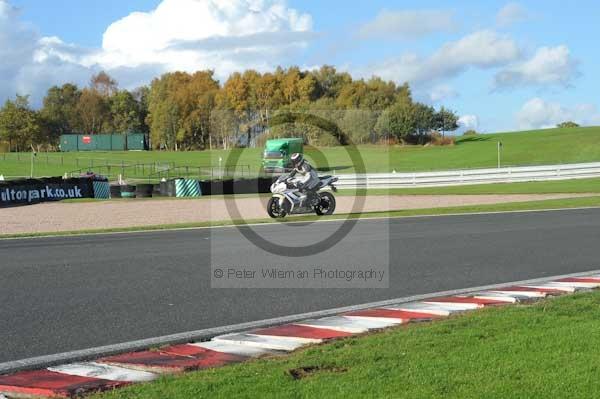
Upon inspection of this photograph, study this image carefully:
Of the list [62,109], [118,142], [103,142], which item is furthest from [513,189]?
[62,109]

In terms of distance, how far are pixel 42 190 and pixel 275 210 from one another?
17.8 metres

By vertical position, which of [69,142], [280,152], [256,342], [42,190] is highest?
[69,142]

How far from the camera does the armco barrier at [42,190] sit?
3359cm

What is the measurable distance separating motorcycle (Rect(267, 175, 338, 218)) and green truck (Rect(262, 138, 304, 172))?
1673mm

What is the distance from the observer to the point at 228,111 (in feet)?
132

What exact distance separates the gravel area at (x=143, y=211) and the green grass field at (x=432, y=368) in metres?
15.9

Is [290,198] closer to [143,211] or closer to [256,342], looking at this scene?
[143,211]

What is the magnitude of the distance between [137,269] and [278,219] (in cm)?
1016

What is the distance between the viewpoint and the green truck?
2533cm

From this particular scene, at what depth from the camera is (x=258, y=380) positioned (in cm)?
523

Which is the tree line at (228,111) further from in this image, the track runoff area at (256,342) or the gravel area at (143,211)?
the track runoff area at (256,342)

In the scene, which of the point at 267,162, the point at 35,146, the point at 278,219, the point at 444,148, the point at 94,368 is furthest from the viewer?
the point at 35,146

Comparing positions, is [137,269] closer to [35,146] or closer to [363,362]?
[363,362]

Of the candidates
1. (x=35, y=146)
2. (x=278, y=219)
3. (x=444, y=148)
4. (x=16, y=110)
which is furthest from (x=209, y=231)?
(x=35, y=146)
